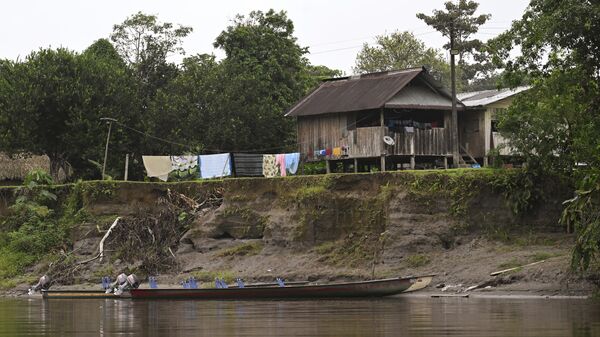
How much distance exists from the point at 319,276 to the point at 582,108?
11.0m

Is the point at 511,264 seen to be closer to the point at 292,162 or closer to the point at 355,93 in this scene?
the point at 292,162

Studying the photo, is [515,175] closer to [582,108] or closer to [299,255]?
[582,108]

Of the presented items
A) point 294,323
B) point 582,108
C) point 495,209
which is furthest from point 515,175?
point 294,323

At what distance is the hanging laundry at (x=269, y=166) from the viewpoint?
1915 inches

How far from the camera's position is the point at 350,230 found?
135 ft

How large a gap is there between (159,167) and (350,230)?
1221 cm

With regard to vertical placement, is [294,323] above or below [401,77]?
below

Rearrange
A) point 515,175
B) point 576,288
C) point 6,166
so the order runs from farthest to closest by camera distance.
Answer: point 6,166 → point 515,175 → point 576,288

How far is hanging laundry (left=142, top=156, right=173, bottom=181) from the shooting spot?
49.6 metres

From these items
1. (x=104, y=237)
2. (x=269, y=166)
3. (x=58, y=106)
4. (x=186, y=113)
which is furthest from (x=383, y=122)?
(x=58, y=106)

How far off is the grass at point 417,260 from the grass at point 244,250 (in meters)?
6.87

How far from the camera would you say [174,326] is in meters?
25.4

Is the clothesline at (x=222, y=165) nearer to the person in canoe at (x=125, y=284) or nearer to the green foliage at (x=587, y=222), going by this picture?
the person in canoe at (x=125, y=284)

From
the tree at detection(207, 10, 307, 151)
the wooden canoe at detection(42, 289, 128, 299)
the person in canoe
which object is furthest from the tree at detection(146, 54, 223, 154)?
the person in canoe
